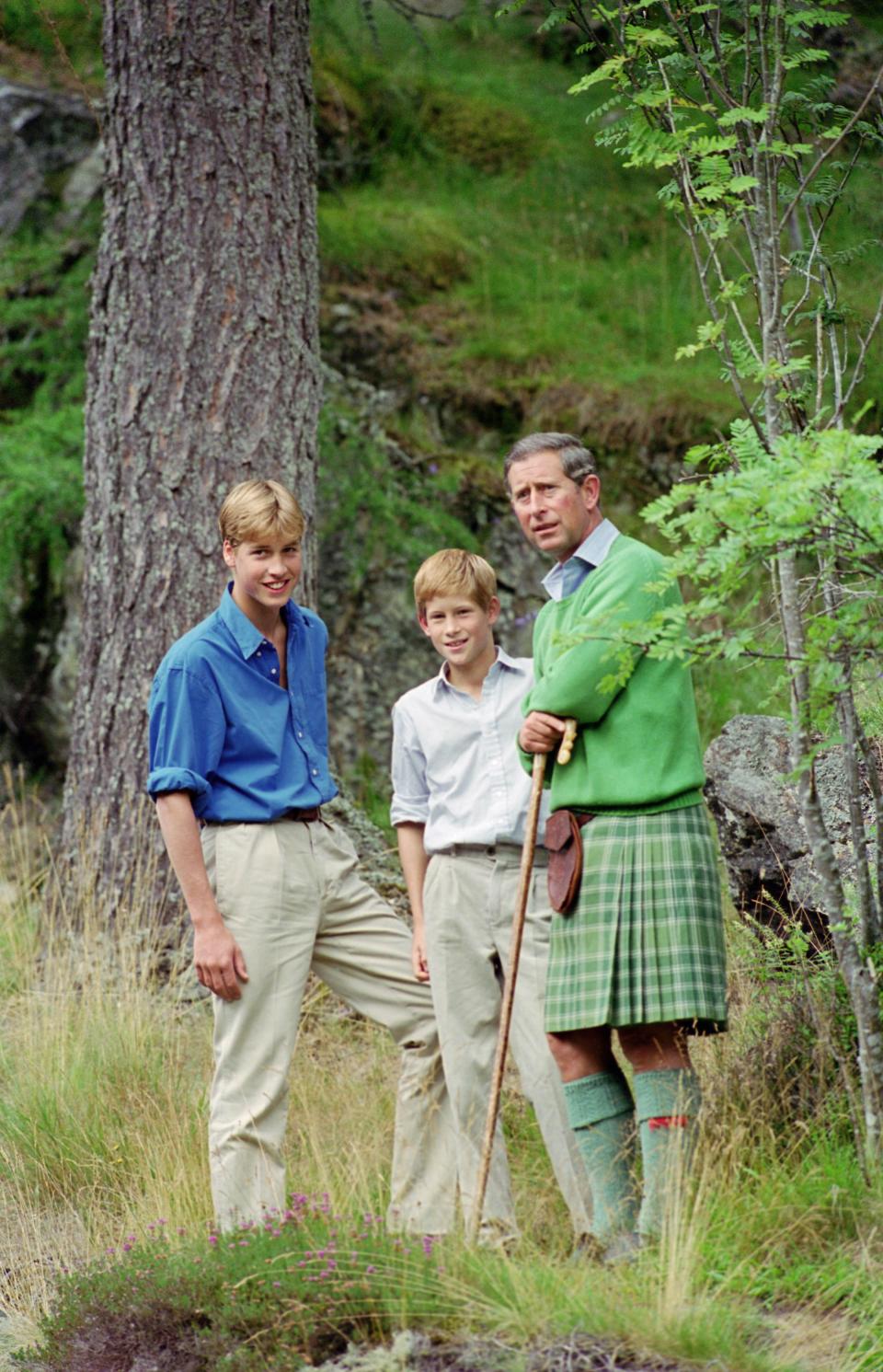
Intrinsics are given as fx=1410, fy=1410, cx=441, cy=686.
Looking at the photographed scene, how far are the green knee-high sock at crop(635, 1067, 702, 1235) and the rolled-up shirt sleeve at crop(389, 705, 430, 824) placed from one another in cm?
100

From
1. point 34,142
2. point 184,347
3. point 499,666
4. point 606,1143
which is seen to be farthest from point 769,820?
point 34,142

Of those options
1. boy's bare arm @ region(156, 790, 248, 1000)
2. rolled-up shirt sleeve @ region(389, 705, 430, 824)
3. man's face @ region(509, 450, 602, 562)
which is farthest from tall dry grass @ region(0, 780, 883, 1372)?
man's face @ region(509, 450, 602, 562)

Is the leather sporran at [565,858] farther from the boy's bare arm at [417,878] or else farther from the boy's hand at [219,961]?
the boy's hand at [219,961]

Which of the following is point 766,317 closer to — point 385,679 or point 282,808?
point 282,808

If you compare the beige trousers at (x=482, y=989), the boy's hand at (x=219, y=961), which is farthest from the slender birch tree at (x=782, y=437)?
the boy's hand at (x=219, y=961)

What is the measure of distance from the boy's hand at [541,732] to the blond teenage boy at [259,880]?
2.51 feet

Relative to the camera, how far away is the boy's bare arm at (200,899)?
369cm

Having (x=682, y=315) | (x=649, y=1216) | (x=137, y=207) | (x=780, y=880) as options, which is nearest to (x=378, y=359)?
(x=682, y=315)

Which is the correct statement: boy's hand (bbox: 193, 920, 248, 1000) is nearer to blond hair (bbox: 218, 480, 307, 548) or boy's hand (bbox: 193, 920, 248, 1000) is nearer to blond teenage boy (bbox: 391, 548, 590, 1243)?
blond teenage boy (bbox: 391, 548, 590, 1243)

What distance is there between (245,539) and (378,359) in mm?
5374

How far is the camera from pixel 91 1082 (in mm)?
4742


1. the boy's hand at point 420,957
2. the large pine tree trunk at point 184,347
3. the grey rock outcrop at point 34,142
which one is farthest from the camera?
the grey rock outcrop at point 34,142

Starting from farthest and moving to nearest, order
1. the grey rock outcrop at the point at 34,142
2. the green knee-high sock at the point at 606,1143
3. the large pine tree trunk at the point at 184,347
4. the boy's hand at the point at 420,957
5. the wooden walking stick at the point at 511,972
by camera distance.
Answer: the grey rock outcrop at the point at 34,142 < the large pine tree trunk at the point at 184,347 < the boy's hand at the point at 420,957 < the wooden walking stick at the point at 511,972 < the green knee-high sock at the point at 606,1143

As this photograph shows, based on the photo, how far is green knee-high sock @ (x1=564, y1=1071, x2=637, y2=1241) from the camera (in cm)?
331
